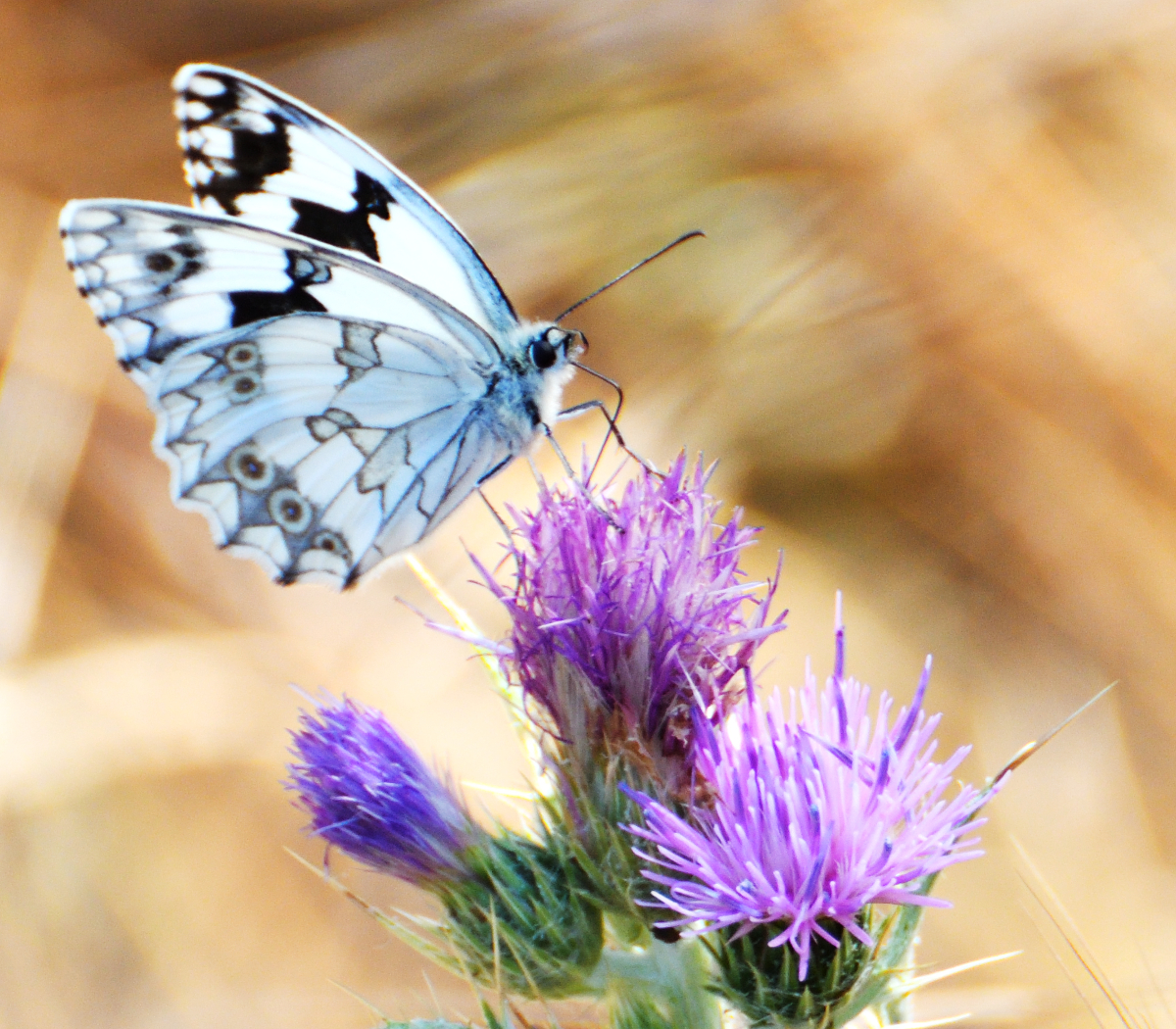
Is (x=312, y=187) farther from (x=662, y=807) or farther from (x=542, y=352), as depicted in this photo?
(x=662, y=807)

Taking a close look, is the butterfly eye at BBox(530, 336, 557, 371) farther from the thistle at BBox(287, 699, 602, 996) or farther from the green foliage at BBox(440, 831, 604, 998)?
the green foliage at BBox(440, 831, 604, 998)

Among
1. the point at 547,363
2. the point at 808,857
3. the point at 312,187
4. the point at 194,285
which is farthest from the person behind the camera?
the point at 312,187

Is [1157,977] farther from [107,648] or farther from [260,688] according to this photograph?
[107,648]

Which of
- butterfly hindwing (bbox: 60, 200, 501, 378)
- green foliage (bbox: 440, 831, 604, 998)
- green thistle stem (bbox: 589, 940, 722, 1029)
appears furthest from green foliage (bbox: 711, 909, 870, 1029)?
butterfly hindwing (bbox: 60, 200, 501, 378)

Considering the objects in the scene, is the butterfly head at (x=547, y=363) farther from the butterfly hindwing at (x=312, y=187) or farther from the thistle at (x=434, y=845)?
the thistle at (x=434, y=845)

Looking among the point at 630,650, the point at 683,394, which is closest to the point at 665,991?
the point at 630,650

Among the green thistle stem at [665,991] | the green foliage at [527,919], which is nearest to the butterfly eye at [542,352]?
the green foliage at [527,919]
